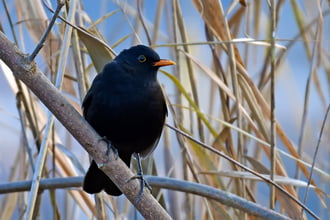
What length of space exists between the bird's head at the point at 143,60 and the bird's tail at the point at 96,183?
1.29 ft

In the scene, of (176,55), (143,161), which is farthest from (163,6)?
(143,161)

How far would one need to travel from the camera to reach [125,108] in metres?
2.10

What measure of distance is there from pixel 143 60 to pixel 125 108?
262mm

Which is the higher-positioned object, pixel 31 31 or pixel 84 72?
pixel 31 31

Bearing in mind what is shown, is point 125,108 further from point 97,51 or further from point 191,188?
point 191,188

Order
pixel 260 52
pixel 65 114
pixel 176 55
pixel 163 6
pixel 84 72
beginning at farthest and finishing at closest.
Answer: pixel 260 52 → pixel 163 6 → pixel 176 55 → pixel 84 72 → pixel 65 114

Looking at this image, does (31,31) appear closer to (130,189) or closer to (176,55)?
(176,55)

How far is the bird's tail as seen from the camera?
6.89ft

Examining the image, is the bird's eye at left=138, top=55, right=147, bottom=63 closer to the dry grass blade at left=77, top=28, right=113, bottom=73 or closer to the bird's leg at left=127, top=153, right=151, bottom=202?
the dry grass blade at left=77, top=28, right=113, bottom=73

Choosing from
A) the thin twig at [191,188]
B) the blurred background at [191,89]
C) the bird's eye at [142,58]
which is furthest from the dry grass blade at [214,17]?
the thin twig at [191,188]

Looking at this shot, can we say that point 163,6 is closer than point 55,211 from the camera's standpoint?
No

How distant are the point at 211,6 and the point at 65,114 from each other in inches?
30.5

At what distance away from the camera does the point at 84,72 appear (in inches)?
84.8

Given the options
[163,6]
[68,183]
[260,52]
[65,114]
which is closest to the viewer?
[65,114]
